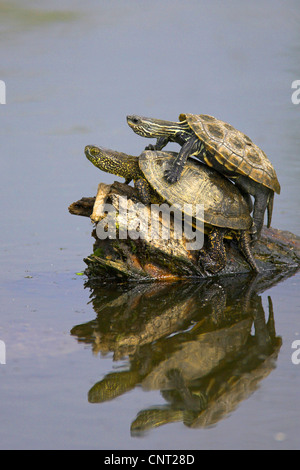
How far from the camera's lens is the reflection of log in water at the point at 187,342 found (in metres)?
3.85

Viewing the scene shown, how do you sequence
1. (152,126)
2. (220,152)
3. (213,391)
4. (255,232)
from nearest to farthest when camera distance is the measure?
(213,391)
(220,152)
(152,126)
(255,232)

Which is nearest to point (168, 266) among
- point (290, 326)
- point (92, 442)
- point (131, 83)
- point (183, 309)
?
point (183, 309)

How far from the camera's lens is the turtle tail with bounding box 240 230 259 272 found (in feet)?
21.8

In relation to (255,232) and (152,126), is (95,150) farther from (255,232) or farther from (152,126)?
(255,232)

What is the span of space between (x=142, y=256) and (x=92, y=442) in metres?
3.21

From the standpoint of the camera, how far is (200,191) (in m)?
6.51

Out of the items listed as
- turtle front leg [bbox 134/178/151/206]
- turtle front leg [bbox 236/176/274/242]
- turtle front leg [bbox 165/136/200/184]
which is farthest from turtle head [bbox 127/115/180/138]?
turtle front leg [bbox 236/176/274/242]

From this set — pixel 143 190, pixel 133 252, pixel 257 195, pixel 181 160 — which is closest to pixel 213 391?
pixel 133 252

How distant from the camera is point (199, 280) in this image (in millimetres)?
6594

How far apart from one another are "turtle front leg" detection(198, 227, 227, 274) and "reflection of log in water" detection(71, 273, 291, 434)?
19 centimetres

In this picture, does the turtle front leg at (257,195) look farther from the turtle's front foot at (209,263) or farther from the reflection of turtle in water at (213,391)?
the reflection of turtle in water at (213,391)

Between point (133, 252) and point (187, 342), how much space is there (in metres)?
1.82

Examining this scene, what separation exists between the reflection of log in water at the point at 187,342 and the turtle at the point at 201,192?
35cm

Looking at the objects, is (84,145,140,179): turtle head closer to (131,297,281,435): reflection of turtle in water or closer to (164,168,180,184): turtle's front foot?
(164,168,180,184): turtle's front foot
